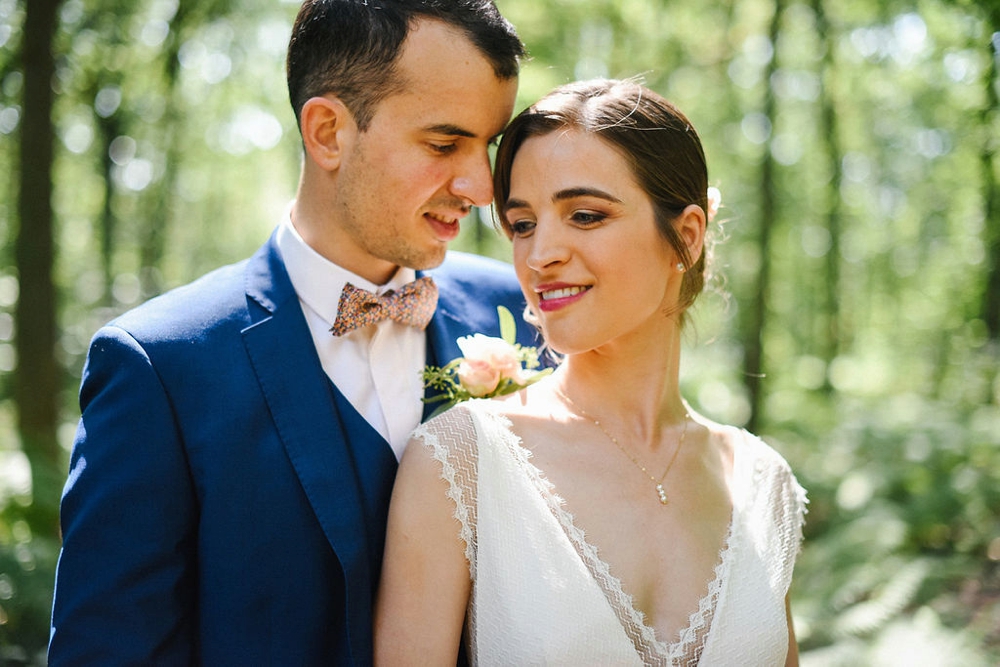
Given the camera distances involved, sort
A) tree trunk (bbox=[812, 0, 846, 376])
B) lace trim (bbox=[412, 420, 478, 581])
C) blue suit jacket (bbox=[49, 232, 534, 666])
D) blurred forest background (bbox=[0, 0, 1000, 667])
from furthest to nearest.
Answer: tree trunk (bbox=[812, 0, 846, 376])
blurred forest background (bbox=[0, 0, 1000, 667])
lace trim (bbox=[412, 420, 478, 581])
blue suit jacket (bbox=[49, 232, 534, 666])

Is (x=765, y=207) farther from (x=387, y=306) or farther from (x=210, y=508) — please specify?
(x=210, y=508)

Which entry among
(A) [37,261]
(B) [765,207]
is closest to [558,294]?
(A) [37,261]

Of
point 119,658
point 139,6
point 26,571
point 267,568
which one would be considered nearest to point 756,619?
point 267,568

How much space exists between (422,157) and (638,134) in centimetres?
68

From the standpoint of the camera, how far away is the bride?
85.3 inches

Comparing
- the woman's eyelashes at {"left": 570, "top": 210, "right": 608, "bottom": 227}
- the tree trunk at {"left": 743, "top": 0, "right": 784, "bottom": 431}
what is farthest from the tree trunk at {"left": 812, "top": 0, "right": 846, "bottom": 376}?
the woman's eyelashes at {"left": 570, "top": 210, "right": 608, "bottom": 227}

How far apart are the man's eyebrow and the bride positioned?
0.47 ft

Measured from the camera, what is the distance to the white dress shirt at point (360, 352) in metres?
2.50

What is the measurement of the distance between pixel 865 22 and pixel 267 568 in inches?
403

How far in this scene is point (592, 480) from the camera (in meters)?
2.41

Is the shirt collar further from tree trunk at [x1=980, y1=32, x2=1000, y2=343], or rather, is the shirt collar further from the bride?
tree trunk at [x1=980, y1=32, x2=1000, y2=343]

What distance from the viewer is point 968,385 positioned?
11258mm

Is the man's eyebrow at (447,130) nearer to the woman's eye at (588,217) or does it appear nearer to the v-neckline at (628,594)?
the woman's eye at (588,217)

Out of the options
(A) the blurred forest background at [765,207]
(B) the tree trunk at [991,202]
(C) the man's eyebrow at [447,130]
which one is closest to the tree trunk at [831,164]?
(A) the blurred forest background at [765,207]
